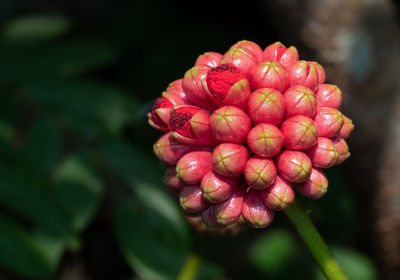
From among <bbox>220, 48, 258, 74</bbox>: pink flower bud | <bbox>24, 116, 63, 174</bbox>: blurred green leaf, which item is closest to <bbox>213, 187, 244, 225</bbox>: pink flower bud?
<bbox>220, 48, 258, 74</bbox>: pink flower bud

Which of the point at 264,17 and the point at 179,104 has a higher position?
the point at 179,104

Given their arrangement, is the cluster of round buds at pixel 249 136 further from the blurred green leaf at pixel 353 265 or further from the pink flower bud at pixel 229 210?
the blurred green leaf at pixel 353 265

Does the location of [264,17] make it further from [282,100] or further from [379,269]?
[282,100]

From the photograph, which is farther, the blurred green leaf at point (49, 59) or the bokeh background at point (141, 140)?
the blurred green leaf at point (49, 59)

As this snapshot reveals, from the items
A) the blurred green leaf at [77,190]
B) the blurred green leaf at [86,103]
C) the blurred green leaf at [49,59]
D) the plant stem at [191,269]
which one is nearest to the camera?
the plant stem at [191,269]

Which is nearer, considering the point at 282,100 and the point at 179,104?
the point at 282,100

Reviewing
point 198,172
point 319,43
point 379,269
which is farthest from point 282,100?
point 379,269

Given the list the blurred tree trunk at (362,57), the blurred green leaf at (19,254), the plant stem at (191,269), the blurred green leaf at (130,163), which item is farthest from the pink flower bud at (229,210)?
the blurred tree trunk at (362,57)
